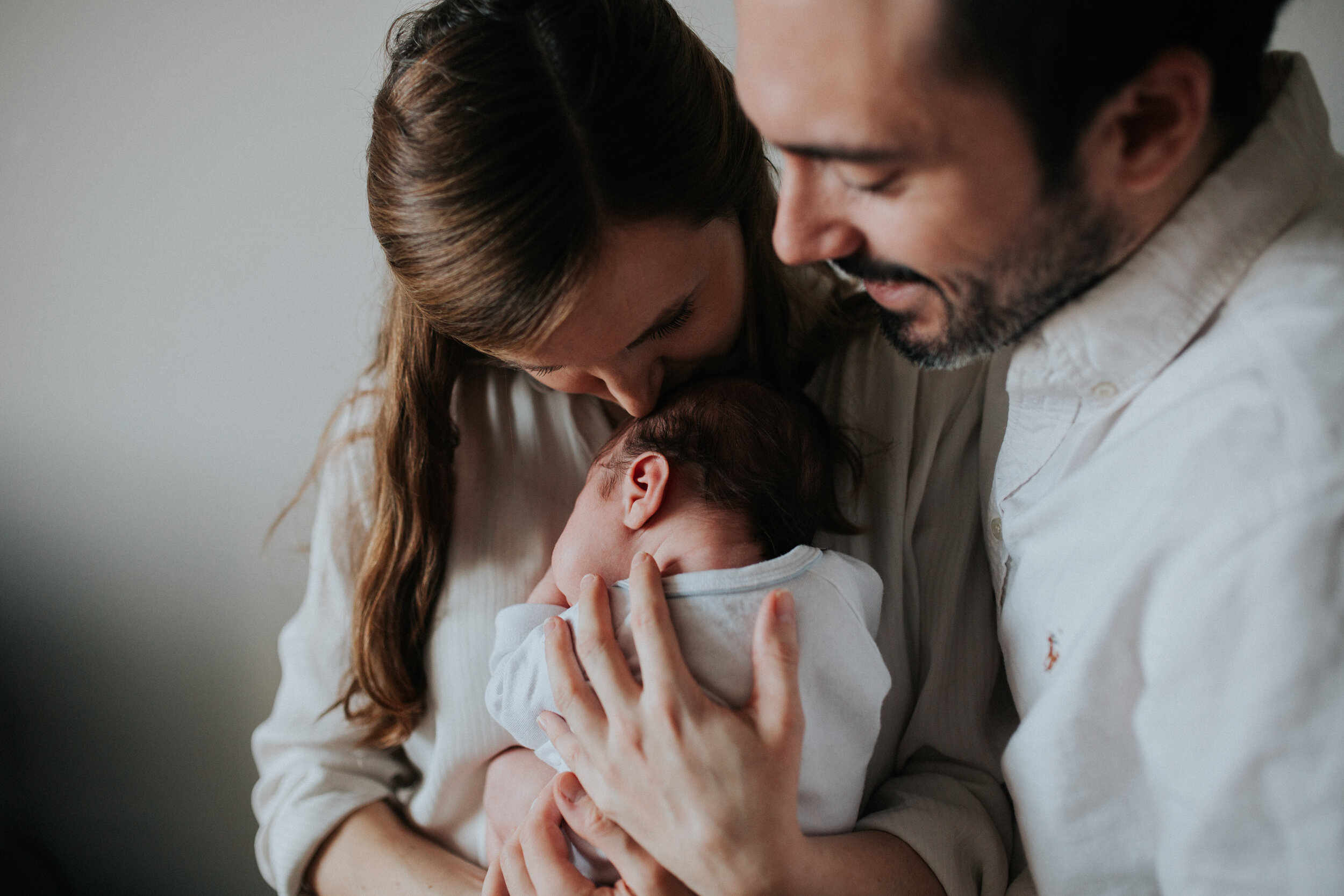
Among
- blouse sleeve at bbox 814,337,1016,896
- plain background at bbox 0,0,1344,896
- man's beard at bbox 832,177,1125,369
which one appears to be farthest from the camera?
plain background at bbox 0,0,1344,896

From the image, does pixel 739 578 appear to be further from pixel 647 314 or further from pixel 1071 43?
pixel 1071 43

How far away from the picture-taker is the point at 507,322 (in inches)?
38.2

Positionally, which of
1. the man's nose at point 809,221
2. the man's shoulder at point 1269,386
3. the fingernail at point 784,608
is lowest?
the fingernail at point 784,608

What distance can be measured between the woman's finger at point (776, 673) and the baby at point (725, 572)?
0.14 ft

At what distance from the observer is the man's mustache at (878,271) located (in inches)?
33.7

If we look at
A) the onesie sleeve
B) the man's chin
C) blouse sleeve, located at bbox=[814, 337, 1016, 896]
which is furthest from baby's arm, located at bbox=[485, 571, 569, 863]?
the man's chin

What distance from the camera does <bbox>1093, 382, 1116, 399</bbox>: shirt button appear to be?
886 mm

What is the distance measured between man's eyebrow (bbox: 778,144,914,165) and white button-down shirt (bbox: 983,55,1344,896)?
0.27 meters

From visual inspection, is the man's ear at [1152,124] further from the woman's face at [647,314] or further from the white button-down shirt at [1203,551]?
the woman's face at [647,314]

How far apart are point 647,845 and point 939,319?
0.67 m

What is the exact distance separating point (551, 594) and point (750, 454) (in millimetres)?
355

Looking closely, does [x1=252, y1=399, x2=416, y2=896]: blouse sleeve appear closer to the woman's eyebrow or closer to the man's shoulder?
the woman's eyebrow

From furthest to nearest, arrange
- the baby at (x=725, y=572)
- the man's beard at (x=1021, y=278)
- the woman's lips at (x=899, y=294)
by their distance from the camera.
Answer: the baby at (x=725, y=572) → the woman's lips at (x=899, y=294) → the man's beard at (x=1021, y=278)

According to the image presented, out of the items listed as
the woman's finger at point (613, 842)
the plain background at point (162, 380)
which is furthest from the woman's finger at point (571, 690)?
the plain background at point (162, 380)
